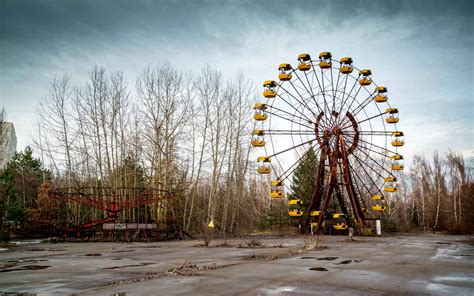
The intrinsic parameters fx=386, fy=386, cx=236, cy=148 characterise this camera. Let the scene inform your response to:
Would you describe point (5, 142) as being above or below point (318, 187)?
above

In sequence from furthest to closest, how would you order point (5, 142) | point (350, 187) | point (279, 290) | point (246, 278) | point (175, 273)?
point (5, 142), point (350, 187), point (175, 273), point (246, 278), point (279, 290)

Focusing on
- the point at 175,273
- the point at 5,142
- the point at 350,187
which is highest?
the point at 5,142

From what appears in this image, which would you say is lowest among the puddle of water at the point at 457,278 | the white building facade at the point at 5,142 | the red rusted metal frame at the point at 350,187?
the puddle of water at the point at 457,278

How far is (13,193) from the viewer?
31141mm

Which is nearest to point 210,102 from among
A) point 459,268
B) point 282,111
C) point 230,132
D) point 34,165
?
point 230,132

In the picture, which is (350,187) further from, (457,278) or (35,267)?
(35,267)

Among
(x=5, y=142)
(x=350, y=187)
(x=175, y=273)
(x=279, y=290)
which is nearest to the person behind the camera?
(x=279, y=290)

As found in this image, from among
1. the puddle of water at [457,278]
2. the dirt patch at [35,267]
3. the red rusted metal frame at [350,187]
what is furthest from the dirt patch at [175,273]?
the red rusted metal frame at [350,187]

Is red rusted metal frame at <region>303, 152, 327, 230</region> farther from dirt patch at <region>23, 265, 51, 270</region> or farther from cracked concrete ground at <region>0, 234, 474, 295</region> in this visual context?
dirt patch at <region>23, 265, 51, 270</region>

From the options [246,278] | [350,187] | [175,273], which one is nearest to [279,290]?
[246,278]

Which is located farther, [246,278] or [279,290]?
[246,278]

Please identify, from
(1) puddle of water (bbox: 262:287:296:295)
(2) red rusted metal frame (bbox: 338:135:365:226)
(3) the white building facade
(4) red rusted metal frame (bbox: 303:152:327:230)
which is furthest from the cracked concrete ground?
(3) the white building facade

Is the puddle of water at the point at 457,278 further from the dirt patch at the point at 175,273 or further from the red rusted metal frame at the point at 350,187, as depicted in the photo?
the red rusted metal frame at the point at 350,187

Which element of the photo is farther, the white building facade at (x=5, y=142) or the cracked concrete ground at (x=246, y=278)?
the white building facade at (x=5, y=142)
